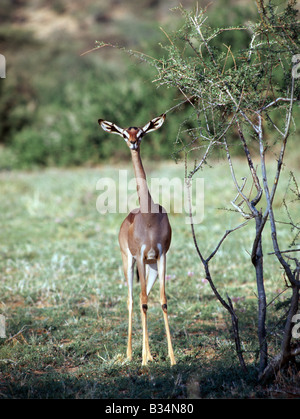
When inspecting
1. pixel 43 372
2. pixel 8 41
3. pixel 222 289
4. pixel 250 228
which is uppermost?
pixel 8 41

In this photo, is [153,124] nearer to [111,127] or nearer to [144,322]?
[111,127]

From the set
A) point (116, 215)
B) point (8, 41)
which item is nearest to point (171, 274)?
point (116, 215)

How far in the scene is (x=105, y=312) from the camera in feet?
18.5

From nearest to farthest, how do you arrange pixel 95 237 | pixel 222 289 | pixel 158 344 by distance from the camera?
1. pixel 158 344
2. pixel 222 289
3. pixel 95 237

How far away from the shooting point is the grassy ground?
3836mm

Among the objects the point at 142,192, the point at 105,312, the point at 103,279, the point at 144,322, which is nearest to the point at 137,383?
the point at 144,322

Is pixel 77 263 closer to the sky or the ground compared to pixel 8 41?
closer to the ground

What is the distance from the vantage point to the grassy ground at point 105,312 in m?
3.84

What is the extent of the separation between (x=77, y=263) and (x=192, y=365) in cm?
335

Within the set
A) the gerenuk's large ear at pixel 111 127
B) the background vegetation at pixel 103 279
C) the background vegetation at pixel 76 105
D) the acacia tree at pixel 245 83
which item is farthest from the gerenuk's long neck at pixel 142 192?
the background vegetation at pixel 76 105

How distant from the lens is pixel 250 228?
348 inches

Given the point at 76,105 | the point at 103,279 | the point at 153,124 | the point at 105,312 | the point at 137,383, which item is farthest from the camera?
the point at 76,105

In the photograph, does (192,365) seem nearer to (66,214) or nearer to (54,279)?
(54,279)

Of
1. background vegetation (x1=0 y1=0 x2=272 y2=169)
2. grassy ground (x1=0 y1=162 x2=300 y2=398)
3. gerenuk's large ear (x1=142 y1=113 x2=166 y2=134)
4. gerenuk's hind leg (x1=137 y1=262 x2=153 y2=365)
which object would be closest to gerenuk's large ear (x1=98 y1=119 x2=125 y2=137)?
gerenuk's large ear (x1=142 y1=113 x2=166 y2=134)
